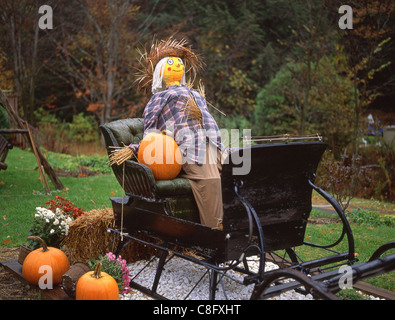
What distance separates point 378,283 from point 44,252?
3.26 m

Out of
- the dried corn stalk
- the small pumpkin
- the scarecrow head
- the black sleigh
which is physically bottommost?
the small pumpkin

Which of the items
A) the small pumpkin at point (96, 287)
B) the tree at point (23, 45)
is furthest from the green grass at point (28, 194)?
the tree at point (23, 45)

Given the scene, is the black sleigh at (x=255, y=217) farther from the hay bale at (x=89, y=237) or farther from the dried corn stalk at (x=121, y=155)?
the hay bale at (x=89, y=237)

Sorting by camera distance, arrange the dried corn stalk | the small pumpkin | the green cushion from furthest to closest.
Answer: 1. the dried corn stalk
2. the green cushion
3. the small pumpkin

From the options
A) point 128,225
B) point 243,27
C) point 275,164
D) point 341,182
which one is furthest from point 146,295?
point 243,27

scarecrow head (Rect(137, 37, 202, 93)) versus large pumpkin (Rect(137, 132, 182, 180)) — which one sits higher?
scarecrow head (Rect(137, 37, 202, 93))

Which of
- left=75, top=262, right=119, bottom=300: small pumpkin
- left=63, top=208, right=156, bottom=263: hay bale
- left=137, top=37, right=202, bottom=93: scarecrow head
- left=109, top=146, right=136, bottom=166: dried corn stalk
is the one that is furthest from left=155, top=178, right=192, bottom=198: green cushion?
left=137, top=37, right=202, bottom=93: scarecrow head

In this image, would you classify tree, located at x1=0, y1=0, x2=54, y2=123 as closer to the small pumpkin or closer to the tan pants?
the tan pants

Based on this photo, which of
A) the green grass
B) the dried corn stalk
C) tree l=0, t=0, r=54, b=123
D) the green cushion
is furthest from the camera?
tree l=0, t=0, r=54, b=123

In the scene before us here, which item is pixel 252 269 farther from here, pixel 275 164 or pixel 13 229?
pixel 13 229

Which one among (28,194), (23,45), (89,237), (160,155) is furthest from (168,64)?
(23,45)

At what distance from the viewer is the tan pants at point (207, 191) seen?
3994mm

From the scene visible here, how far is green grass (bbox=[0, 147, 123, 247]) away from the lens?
5.93 meters

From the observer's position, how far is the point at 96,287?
11.8ft
